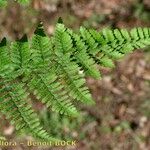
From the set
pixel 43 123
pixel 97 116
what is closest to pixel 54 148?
pixel 43 123

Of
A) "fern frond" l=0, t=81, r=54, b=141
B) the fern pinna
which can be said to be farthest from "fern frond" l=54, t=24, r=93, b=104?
"fern frond" l=0, t=81, r=54, b=141

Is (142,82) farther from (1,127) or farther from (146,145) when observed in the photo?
(1,127)

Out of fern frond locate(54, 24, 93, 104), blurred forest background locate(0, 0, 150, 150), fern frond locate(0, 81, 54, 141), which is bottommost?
blurred forest background locate(0, 0, 150, 150)

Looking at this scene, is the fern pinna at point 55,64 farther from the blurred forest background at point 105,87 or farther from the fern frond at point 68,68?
the blurred forest background at point 105,87

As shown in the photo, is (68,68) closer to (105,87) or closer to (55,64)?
(55,64)

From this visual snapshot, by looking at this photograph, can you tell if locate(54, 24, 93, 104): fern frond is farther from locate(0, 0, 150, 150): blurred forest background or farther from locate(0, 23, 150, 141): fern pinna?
locate(0, 0, 150, 150): blurred forest background
